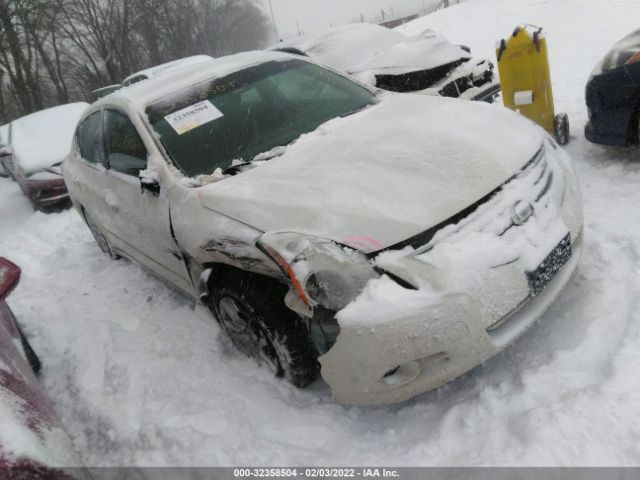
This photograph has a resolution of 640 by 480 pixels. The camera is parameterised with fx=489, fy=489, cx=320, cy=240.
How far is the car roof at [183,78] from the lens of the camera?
332 centimetres

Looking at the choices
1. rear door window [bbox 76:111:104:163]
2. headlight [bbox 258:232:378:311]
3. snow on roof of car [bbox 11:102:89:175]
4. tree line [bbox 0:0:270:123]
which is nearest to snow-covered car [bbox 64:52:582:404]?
headlight [bbox 258:232:378:311]

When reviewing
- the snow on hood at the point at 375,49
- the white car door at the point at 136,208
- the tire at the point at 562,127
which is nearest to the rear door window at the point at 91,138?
the white car door at the point at 136,208

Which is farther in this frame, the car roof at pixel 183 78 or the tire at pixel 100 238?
the tire at pixel 100 238

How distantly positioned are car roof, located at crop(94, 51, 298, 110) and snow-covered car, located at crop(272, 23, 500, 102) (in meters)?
1.45

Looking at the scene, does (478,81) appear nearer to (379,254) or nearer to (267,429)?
(379,254)

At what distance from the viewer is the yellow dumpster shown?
4.39m

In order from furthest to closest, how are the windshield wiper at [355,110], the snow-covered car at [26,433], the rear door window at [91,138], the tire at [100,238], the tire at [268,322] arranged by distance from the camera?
the tire at [100,238]
the rear door window at [91,138]
the windshield wiper at [355,110]
the tire at [268,322]
the snow-covered car at [26,433]

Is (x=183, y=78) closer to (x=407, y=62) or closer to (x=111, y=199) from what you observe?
(x=111, y=199)

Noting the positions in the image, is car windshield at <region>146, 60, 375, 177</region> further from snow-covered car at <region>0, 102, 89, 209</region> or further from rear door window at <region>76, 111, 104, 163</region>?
snow-covered car at <region>0, 102, 89, 209</region>

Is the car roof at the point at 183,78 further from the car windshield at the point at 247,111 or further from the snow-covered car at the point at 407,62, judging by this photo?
the snow-covered car at the point at 407,62

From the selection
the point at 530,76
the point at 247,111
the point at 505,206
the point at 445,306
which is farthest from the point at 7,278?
the point at 530,76

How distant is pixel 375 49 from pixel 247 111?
12.3 feet

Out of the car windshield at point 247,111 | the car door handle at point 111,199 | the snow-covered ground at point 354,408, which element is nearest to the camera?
the snow-covered ground at point 354,408

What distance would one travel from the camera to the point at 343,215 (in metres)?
2.21
